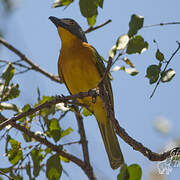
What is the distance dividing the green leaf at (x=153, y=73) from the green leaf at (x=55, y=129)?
1.47 metres

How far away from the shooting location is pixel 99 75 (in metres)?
4.80

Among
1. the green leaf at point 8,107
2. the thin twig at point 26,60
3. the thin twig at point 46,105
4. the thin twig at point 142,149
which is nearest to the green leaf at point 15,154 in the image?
the green leaf at point 8,107

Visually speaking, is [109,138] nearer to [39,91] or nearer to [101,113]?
[101,113]

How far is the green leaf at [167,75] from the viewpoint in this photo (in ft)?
8.55

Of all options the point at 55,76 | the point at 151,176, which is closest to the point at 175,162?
the point at 151,176

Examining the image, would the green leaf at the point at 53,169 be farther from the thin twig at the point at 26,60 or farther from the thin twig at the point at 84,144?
the thin twig at the point at 26,60

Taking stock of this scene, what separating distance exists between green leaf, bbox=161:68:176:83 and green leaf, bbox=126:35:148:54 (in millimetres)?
254

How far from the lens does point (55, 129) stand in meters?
3.86

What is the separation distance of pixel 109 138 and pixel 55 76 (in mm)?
1518

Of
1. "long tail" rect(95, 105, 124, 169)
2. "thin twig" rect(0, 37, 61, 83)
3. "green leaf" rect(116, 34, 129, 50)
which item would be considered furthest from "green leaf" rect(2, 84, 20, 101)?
"thin twig" rect(0, 37, 61, 83)

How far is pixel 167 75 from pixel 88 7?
0.87 meters

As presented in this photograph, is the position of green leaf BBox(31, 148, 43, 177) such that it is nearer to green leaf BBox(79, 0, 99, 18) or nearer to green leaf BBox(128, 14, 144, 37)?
green leaf BBox(79, 0, 99, 18)

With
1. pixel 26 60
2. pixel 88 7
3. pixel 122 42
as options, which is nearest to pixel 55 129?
pixel 88 7

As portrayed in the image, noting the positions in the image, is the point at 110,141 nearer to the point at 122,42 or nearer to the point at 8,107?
the point at 8,107
